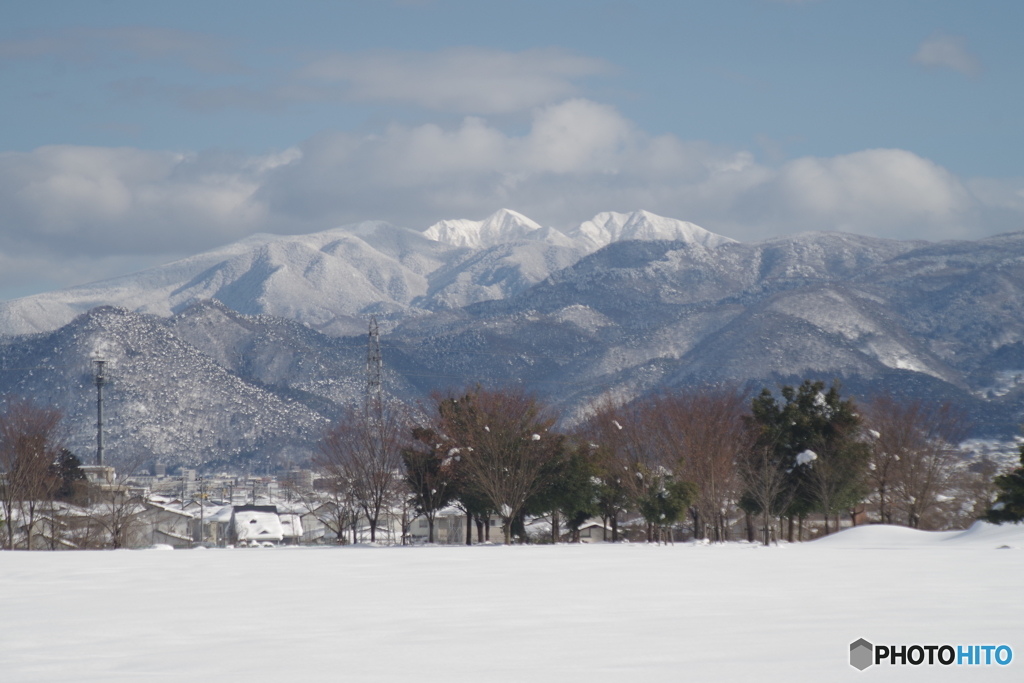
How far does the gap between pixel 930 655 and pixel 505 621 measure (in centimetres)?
536

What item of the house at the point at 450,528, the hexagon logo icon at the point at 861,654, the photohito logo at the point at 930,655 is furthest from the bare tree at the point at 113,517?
the photohito logo at the point at 930,655

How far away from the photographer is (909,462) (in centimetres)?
5134

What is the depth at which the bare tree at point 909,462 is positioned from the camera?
50.2 metres

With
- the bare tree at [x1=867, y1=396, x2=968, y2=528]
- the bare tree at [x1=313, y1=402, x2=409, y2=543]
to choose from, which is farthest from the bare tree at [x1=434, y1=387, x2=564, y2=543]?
the bare tree at [x1=867, y1=396, x2=968, y2=528]

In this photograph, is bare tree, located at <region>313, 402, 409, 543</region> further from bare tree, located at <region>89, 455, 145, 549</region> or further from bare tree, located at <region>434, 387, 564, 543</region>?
bare tree, located at <region>89, 455, 145, 549</region>

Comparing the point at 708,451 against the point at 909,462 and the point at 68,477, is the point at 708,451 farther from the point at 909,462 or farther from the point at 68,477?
the point at 68,477

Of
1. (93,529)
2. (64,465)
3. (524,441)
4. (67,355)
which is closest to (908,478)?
(524,441)

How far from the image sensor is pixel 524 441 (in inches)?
1687

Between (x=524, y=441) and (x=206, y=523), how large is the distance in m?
45.8

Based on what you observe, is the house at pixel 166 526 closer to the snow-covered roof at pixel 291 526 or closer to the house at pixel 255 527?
the house at pixel 255 527

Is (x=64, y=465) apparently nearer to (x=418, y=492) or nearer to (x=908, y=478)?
(x=418, y=492)

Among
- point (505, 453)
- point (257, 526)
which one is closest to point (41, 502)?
point (505, 453)

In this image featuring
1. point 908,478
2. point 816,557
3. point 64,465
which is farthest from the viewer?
point 64,465

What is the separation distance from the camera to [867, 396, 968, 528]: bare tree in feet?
165
